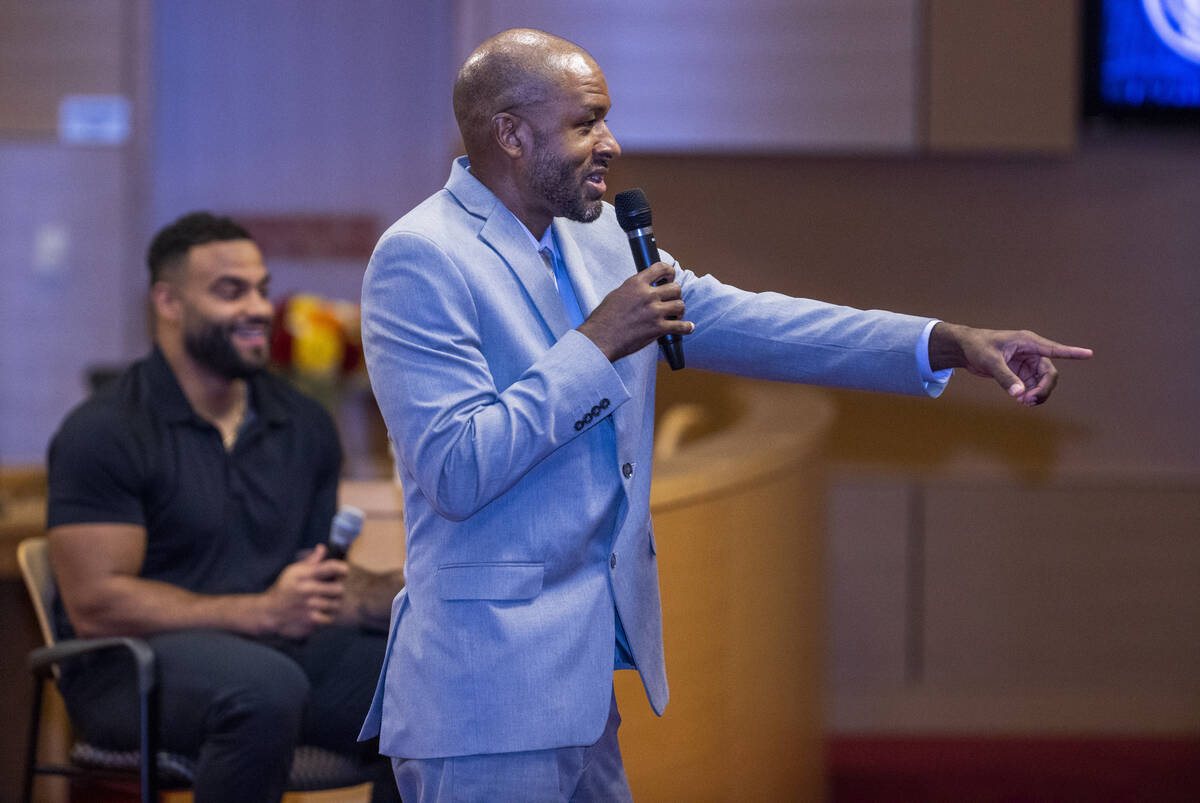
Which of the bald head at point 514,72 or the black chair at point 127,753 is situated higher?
the bald head at point 514,72

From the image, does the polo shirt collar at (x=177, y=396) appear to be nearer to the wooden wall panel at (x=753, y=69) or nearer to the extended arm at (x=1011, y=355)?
the extended arm at (x=1011, y=355)

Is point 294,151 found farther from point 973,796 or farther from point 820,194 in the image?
point 973,796

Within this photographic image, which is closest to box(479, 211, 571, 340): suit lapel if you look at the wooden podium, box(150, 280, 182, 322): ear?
the wooden podium

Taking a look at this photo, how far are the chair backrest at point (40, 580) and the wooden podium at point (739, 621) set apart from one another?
105 centimetres

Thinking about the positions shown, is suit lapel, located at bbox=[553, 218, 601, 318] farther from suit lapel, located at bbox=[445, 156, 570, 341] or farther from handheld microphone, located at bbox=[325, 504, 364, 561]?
handheld microphone, located at bbox=[325, 504, 364, 561]

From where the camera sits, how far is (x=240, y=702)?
2119 mm

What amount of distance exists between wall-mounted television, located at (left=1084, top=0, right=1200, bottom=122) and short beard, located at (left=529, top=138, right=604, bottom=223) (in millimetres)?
3456

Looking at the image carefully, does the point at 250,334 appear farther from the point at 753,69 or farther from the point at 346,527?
the point at 753,69

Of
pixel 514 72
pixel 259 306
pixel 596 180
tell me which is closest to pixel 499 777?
pixel 596 180

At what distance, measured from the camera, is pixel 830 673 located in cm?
453

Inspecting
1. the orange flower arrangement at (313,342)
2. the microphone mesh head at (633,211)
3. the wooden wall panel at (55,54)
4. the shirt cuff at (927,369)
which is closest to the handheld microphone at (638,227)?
the microphone mesh head at (633,211)

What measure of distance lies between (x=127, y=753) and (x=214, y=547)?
39cm

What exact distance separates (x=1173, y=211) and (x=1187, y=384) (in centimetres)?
62

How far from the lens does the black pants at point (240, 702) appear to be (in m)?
2.12
